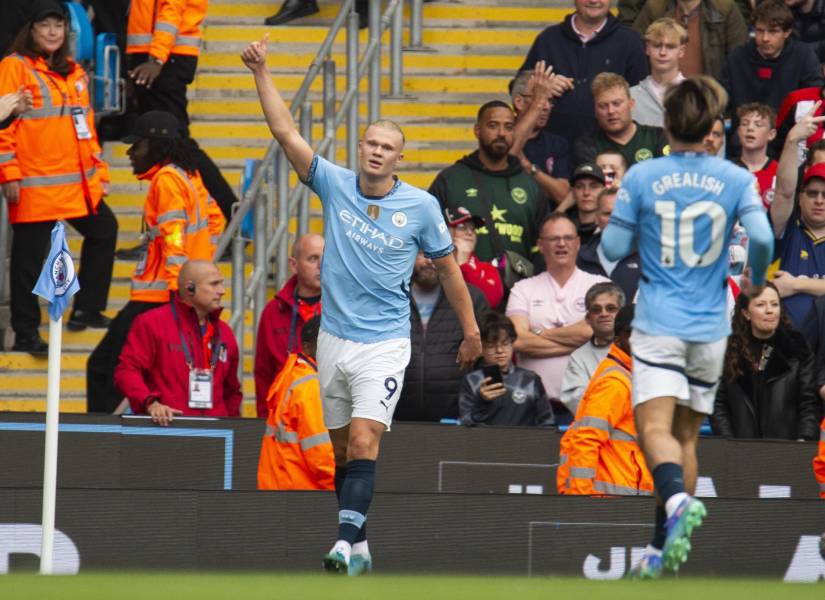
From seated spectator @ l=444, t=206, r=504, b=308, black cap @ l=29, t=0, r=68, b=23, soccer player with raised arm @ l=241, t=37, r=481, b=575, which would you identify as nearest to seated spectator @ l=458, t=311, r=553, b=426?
seated spectator @ l=444, t=206, r=504, b=308

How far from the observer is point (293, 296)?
12.8 m

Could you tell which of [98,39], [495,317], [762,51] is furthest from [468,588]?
[98,39]

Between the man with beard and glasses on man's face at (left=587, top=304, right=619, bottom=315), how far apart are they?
1.63 meters

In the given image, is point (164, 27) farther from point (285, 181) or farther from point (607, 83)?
point (607, 83)

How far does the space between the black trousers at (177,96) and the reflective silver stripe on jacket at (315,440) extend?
456 centimetres

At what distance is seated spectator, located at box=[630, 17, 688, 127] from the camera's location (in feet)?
47.8

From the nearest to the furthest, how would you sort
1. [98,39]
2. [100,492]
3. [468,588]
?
[468,588], [100,492], [98,39]

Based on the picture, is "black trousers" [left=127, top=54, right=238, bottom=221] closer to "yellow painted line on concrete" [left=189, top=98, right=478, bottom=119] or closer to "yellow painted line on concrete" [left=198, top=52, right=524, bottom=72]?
"yellow painted line on concrete" [left=189, top=98, right=478, bottom=119]

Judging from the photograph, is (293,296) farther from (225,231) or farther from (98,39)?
(98,39)

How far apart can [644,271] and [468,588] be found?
174 centimetres

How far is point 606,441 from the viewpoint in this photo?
423 inches

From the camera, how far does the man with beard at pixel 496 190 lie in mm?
13789

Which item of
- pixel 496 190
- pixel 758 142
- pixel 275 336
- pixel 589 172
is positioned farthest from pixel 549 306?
pixel 758 142

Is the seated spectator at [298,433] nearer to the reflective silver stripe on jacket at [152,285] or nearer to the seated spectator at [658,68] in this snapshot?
the reflective silver stripe on jacket at [152,285]
